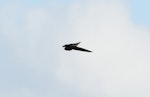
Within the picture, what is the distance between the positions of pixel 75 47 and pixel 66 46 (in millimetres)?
4350

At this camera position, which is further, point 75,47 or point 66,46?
point 66,46

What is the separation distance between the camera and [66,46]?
56219 mm

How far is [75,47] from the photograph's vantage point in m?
52.4
